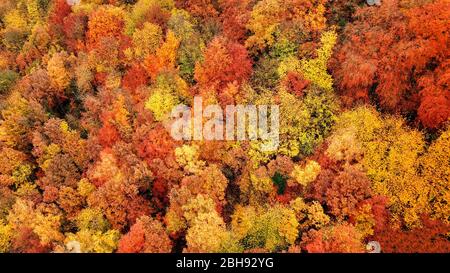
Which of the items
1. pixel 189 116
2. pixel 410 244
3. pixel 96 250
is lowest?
pixel 96 250

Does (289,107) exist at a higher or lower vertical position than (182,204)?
higher

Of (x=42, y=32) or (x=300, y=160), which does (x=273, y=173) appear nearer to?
(x=300, y=160)

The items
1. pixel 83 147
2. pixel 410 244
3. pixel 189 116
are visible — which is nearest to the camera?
pixel 410 244

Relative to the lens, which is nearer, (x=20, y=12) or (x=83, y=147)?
(x=83, y=147)

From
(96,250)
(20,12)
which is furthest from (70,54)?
(96,250)
